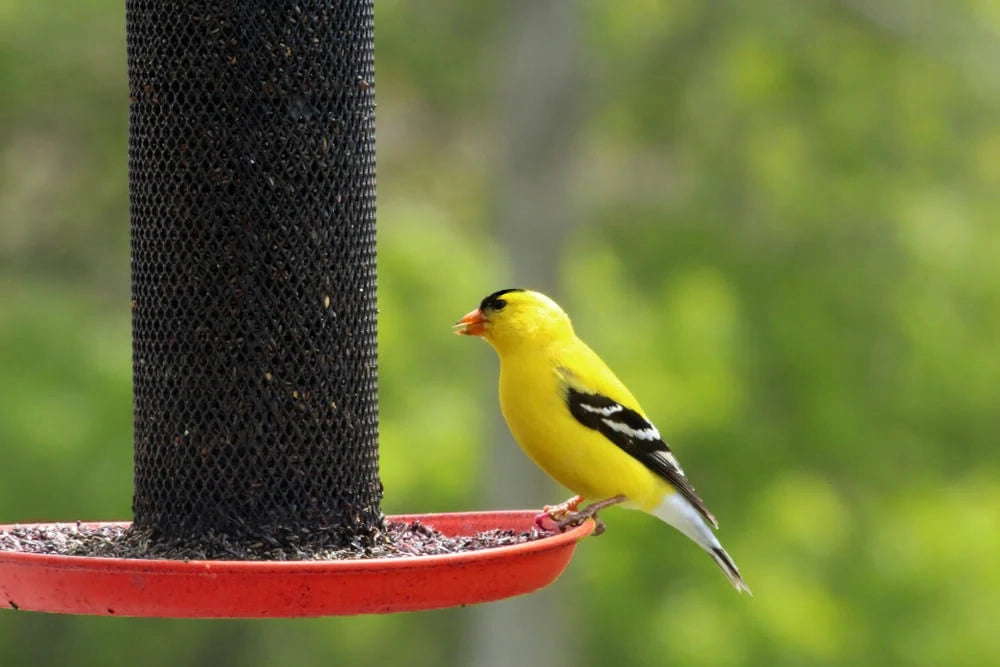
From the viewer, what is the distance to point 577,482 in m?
5.30

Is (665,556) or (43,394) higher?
(43,394)

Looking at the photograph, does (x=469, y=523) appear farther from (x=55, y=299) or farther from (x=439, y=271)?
(x=55, y=299)

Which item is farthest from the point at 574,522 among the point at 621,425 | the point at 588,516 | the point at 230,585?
the point at 230,585

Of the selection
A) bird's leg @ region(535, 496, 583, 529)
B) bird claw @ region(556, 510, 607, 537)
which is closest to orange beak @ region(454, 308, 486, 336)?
bird's leg @ region(535, 496, 583, 529)

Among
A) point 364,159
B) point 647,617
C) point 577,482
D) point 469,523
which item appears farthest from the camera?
point 647,617

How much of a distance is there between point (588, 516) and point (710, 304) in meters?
8.40

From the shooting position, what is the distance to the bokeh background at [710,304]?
Result: 1318 centimetres

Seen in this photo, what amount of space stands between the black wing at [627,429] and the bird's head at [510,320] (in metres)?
0.28

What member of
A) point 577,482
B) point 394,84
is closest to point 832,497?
point 394,84

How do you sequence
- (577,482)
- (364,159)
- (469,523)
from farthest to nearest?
(577,482)
(469,523)
(364,159)

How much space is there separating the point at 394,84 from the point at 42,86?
3.17m

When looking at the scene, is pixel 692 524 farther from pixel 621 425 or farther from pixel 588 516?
pixel 588 516

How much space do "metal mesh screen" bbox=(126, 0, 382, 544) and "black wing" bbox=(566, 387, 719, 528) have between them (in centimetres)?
135

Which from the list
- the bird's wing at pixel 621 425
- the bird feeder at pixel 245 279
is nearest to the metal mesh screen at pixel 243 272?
the bird feeder at pixel 245 279
